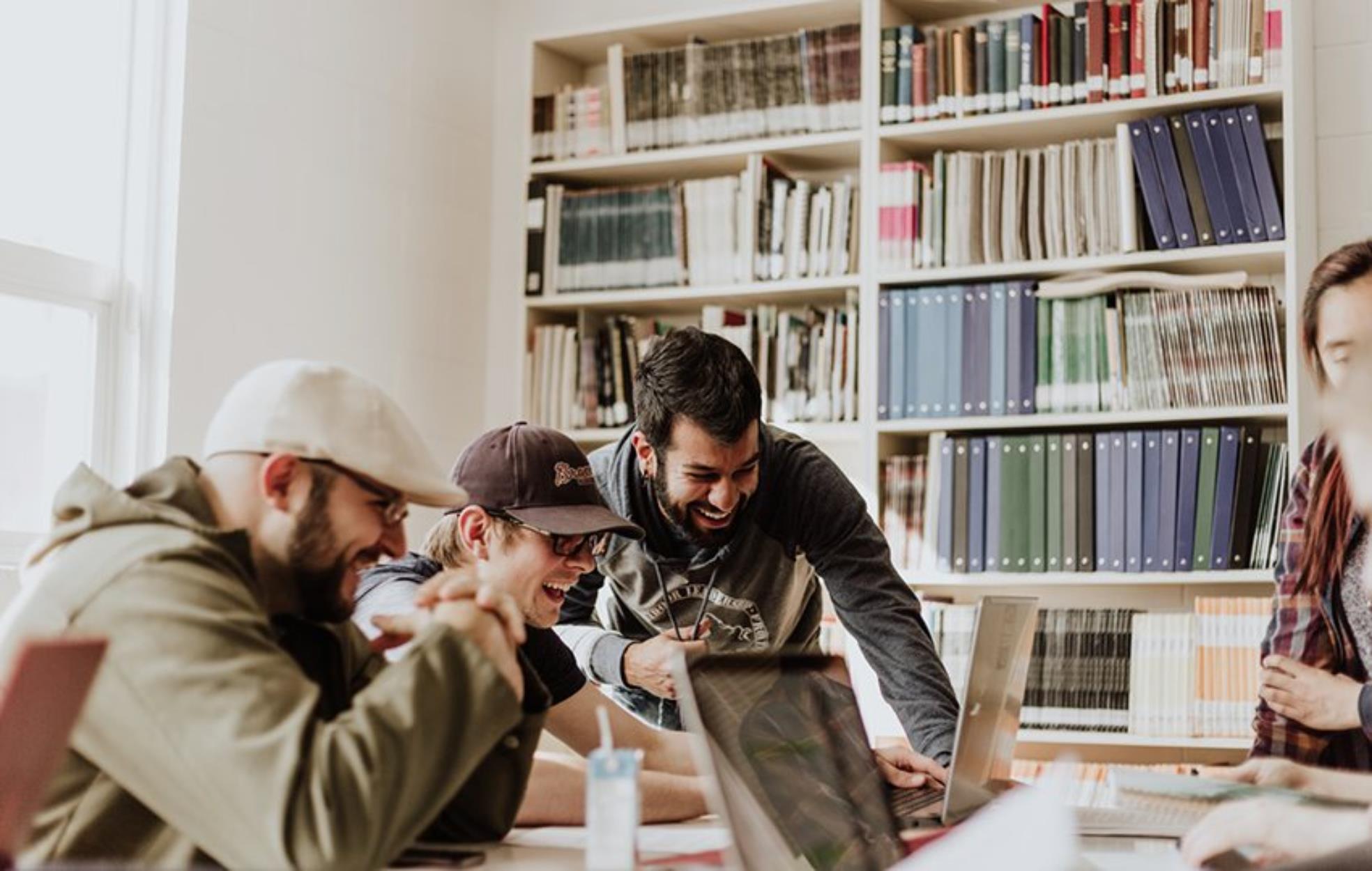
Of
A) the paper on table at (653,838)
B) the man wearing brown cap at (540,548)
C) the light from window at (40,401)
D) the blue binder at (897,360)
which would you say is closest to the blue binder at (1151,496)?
the blue binder at (897,360)

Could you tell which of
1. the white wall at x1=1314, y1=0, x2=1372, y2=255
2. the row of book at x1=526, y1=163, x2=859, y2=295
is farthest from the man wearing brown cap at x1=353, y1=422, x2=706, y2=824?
the white wall at x1=1314, y1=0, x2=1372, y2=255

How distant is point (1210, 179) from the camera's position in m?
3.59

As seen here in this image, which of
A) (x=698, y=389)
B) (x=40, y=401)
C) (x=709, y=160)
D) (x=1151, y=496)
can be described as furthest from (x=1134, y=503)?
(x=40, y=401)

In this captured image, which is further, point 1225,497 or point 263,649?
point 1225,497

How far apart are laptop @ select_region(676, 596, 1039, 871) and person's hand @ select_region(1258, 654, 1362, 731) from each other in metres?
0.63

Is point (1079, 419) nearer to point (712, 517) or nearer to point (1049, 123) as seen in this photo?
point (1049, 123)

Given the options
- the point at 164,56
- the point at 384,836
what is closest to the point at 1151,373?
the point at 164,56

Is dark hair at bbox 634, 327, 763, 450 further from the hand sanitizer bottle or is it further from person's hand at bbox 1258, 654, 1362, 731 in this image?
the hand sanitizer bottle

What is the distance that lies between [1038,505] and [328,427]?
251cm

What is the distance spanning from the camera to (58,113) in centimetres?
332

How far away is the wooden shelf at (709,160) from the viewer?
404 centimetres

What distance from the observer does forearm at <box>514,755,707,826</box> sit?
1.94 meters

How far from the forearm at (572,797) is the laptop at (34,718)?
86 cm

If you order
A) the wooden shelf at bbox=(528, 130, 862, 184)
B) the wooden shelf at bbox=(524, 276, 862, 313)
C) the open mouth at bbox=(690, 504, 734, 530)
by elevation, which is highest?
the wooden shelf at bbox=(528, 130, 862, 184)
